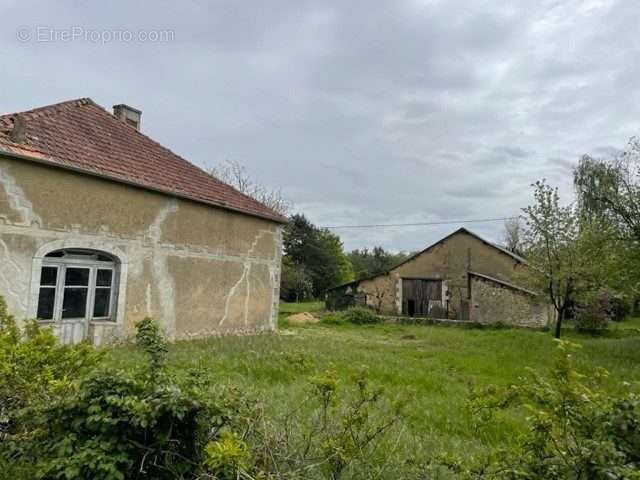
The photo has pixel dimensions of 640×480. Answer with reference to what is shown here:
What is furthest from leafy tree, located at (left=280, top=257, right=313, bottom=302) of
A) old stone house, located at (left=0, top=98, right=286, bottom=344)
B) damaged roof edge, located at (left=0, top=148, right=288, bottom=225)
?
damaged roof edge, located at (left=0, top=148, right=288, bottom=225)

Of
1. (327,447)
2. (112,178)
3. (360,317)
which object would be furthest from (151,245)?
(360,317)

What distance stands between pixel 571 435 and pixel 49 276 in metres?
9.59

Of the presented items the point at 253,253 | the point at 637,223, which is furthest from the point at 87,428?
the point at 637,223

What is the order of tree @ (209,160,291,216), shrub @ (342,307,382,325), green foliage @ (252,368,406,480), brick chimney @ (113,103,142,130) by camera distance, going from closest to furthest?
1. green foliage @ (252,368,406,480)
2. brick chimney @ (113,103,142,130)
3. shrub @ (342,307,382,325)
4. tree @ (209,160,291,216)

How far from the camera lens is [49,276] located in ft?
28.7

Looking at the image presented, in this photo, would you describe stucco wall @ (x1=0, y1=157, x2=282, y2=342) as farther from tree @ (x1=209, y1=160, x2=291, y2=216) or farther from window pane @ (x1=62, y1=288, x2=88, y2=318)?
tree @ (x1=209, y1=160, x2=291, y2=216)

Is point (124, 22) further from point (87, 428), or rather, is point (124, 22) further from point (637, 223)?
point (637, 223)

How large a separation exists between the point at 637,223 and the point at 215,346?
11.8 metres

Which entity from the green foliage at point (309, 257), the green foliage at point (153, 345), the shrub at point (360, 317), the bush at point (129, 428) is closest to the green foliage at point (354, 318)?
the shrub at point (360, 317)

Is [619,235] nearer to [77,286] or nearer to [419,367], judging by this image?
[419,367]

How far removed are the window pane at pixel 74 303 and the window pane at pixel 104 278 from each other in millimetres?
341

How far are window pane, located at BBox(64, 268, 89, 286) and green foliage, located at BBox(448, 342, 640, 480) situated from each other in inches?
361

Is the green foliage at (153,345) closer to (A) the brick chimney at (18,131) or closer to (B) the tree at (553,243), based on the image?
(A) the brick chimney at (18,131)

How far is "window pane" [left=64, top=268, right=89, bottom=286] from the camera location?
9.12 m
